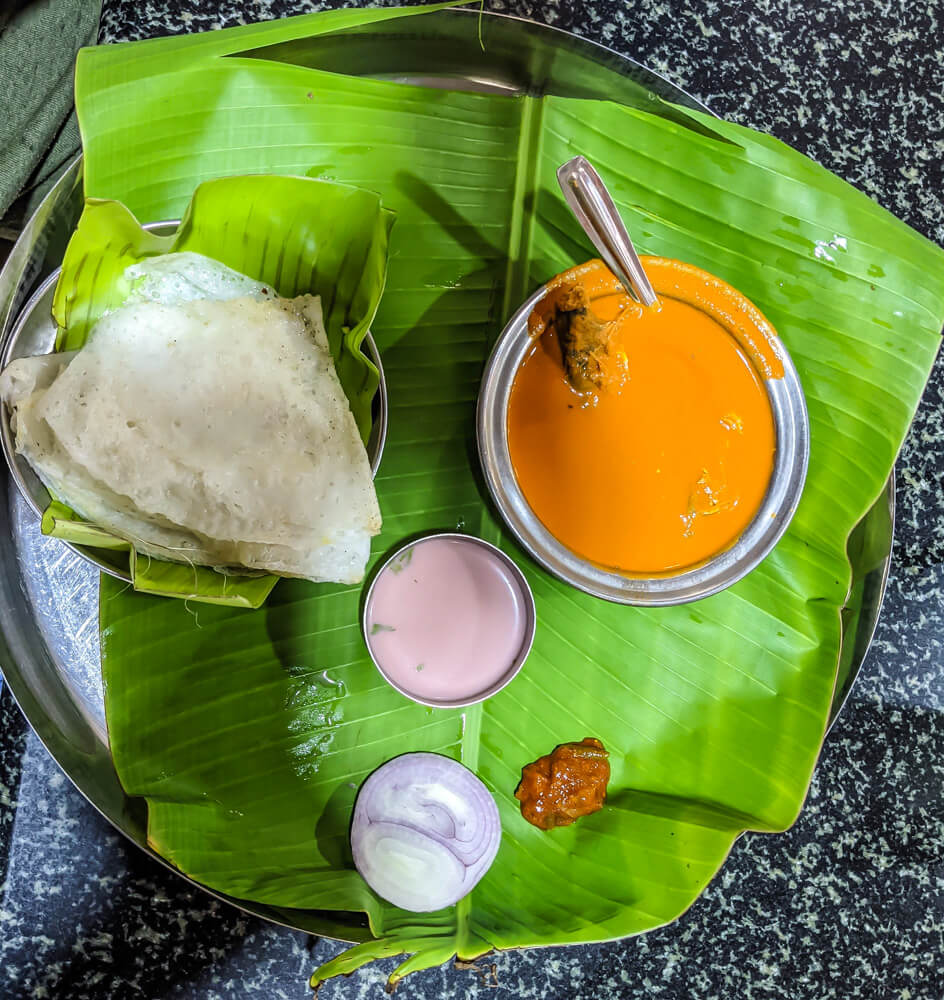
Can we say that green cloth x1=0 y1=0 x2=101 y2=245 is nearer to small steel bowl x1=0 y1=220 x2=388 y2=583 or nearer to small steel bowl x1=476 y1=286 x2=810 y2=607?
small steel bowl x1=0 y1=220 x2=388 y2=583

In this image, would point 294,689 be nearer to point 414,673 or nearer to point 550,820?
point 414,673

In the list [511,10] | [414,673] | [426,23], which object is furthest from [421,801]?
[511,10]

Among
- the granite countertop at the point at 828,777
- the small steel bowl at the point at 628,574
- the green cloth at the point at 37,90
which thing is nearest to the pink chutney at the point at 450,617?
the small steel bowl at the point at 628,574

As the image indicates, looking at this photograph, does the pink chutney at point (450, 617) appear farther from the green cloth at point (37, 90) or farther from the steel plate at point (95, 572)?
the green cloth at point (37, 90)

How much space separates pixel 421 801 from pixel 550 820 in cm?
20

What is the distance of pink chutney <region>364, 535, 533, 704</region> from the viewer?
118 centimetres

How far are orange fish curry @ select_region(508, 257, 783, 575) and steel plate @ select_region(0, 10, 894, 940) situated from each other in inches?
13.3

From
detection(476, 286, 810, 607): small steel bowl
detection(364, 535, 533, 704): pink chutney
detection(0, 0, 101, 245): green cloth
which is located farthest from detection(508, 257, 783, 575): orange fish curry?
detection(0, 0, 101, 245): green cloth

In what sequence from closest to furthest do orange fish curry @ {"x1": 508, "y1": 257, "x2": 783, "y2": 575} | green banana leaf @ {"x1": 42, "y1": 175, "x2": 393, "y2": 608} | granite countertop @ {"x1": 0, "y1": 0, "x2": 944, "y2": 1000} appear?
green banana leaf @ {"x1": 42, "y1": 175, "x2": 393, "y2": 608}
orange fish curry @ {"x1": 508, "y1": 257, "x2": 783, "y2": 575}
granite countertop @ {"x1": 0, "y1": 0, "x2": 944, "y2": 1000}

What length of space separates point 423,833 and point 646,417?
27.9 inches

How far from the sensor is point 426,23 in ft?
3.87

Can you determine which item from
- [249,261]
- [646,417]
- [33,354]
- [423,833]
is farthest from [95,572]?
[646,417]

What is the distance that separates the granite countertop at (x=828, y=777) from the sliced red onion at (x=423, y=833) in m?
0.28

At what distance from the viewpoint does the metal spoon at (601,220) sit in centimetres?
106
